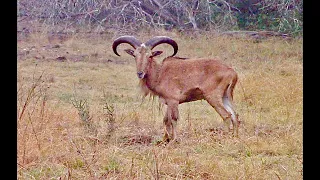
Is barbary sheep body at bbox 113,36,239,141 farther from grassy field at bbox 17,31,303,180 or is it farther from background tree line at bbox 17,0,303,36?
background tree line at bbox 17,0,303,36

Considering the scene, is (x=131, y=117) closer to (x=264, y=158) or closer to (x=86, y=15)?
(x=264, y=158)

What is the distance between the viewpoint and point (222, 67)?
8.15 meters

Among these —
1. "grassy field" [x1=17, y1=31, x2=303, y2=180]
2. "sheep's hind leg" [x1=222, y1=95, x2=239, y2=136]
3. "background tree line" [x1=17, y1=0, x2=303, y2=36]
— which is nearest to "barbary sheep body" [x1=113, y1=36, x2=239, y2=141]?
"sheep's hind leg" [x1=222, y1=95, x2=239, y2=136]

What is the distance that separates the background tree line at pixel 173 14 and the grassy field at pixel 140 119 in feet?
2.19

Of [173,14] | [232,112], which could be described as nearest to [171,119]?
[232,112]

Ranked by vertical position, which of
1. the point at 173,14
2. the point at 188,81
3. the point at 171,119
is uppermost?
the point at 173,14

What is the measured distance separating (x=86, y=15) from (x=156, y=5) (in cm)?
244

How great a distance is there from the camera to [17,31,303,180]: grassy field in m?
5.20

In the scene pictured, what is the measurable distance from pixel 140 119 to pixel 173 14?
34.9 feet

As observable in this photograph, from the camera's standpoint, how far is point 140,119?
8.65 meters

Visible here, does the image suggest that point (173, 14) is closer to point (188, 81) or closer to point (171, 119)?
point (188, 81)

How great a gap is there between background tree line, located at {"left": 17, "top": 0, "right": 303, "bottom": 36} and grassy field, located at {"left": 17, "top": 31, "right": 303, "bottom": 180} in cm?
67

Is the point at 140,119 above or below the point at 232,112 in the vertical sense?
below

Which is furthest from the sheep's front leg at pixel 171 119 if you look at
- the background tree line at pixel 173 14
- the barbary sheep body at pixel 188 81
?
the background tree line at pixel 173 14
